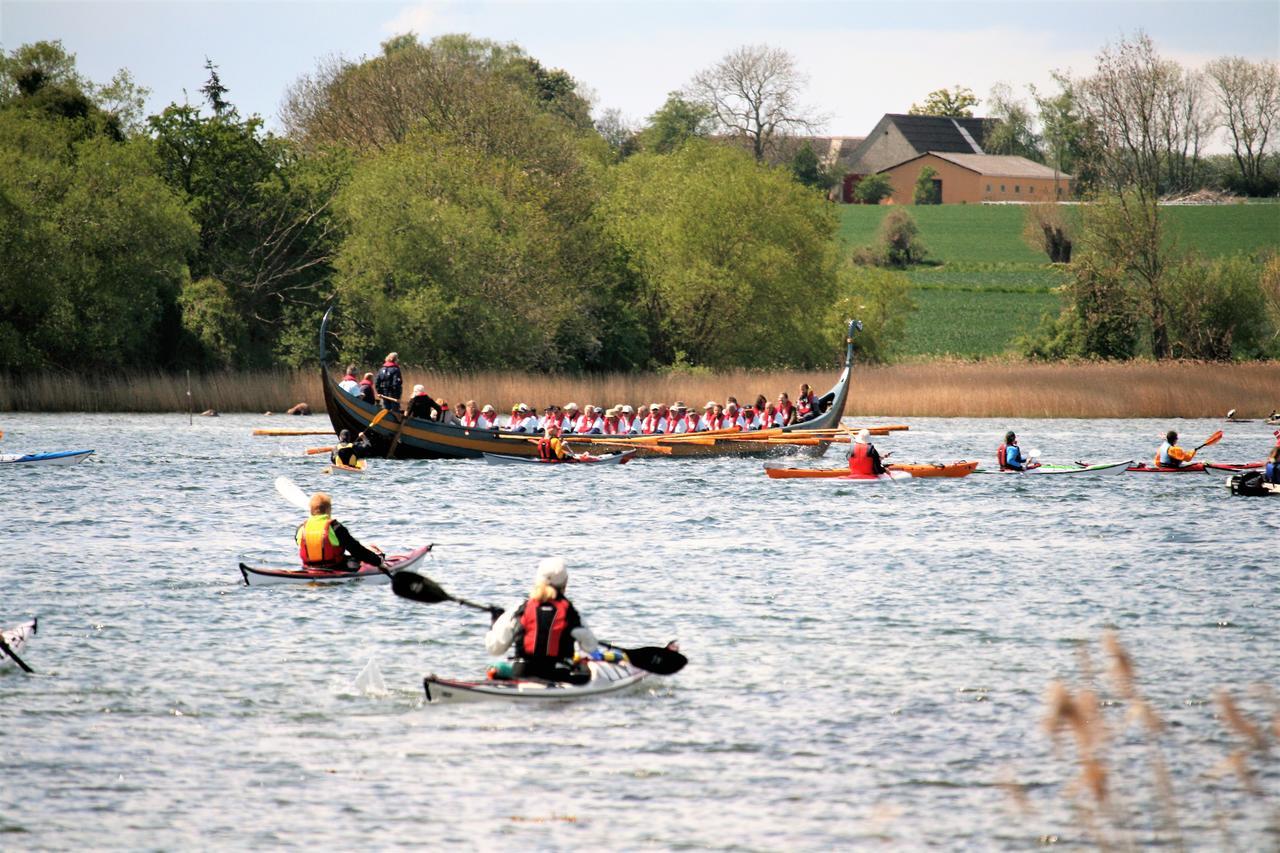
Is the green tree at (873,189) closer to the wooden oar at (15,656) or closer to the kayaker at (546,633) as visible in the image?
the wooden oar at (15,656)

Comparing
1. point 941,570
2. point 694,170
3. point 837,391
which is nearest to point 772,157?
point 694,170

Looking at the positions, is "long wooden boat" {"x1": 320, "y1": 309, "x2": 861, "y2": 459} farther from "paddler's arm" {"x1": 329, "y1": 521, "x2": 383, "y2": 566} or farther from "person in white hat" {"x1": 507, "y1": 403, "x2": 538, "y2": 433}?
"paddler's arm" {"x1": 329, "y1": 521, "x2": 383, "y2": 566}

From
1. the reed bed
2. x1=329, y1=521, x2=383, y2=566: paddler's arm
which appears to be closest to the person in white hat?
the reed bed

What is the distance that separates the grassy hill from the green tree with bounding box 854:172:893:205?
9.28 m

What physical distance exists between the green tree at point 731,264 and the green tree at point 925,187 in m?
59.4

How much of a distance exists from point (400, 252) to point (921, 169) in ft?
245

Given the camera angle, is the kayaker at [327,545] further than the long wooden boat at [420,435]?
No

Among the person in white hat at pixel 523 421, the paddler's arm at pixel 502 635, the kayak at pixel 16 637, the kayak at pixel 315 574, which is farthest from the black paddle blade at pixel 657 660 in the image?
the person in white hat at pixel 523 421

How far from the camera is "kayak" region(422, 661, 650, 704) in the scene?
A: 11.3m

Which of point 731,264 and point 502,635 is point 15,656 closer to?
point 502,635

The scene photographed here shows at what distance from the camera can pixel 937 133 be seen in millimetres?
125750

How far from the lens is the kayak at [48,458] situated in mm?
28203

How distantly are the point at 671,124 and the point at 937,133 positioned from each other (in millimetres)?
38115

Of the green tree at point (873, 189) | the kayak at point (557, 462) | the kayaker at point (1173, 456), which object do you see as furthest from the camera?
the green tree at point (873, 189)
